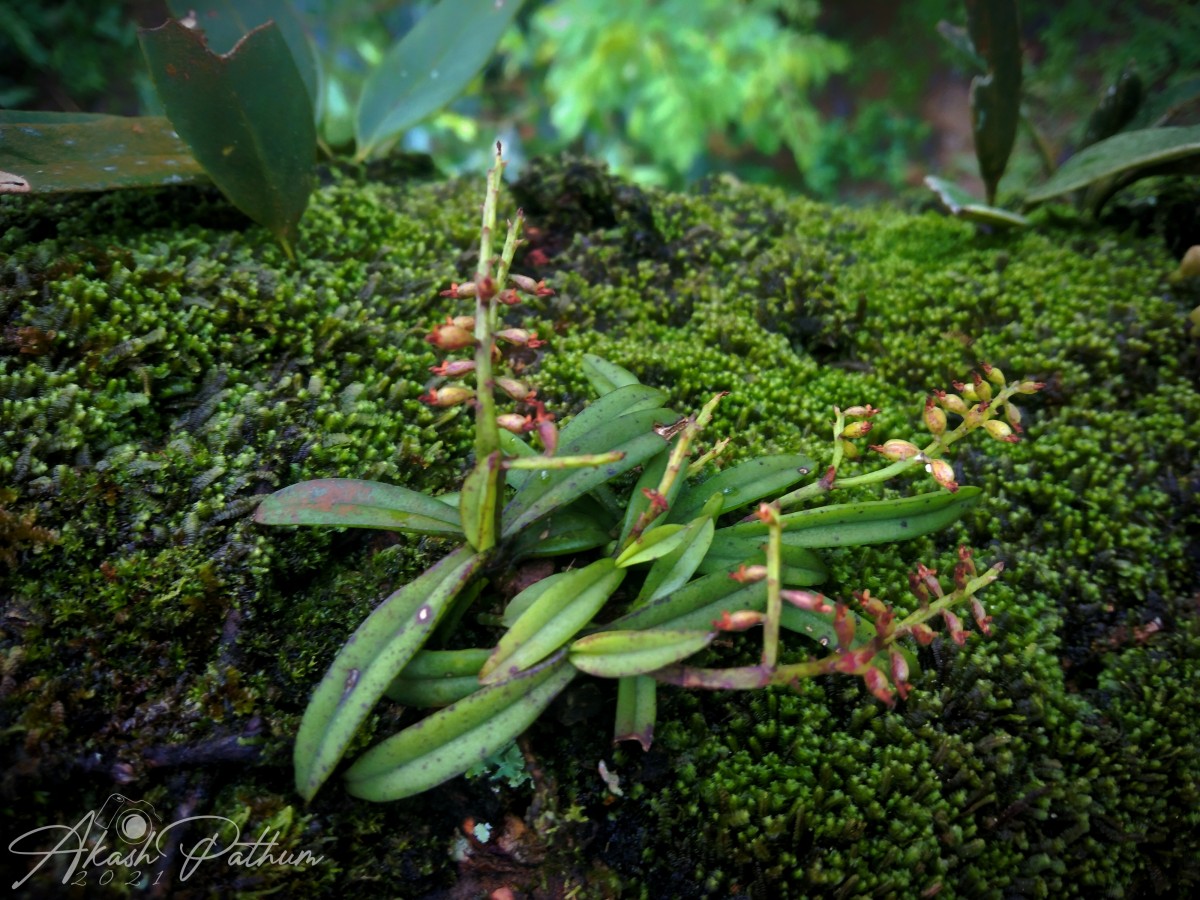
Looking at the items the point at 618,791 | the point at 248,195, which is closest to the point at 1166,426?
the point at 618,791

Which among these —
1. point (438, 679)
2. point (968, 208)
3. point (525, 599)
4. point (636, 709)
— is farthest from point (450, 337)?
point (968, 208)

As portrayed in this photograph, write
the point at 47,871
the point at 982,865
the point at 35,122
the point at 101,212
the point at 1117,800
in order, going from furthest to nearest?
the point at 101,212 → the point at 35,122 → the point at 1117,800 → the point at 982,865 → the point at 47,871

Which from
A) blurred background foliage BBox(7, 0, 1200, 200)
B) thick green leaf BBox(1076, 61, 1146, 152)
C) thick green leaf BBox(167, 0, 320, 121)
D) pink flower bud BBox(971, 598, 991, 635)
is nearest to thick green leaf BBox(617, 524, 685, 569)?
pink flower bud BBox(971, 598, 991, 635)

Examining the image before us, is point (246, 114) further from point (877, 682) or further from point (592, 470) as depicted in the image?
point (877, 682)

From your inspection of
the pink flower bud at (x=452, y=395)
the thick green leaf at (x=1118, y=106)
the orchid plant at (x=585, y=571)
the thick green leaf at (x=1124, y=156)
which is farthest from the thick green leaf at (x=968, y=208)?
the pink flower bud at (x=452, y=395)

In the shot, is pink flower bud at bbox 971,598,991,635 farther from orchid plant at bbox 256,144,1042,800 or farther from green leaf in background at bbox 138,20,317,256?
green leaf in background at bbox 138,20,317,256

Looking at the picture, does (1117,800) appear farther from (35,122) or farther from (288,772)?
(35,122)
